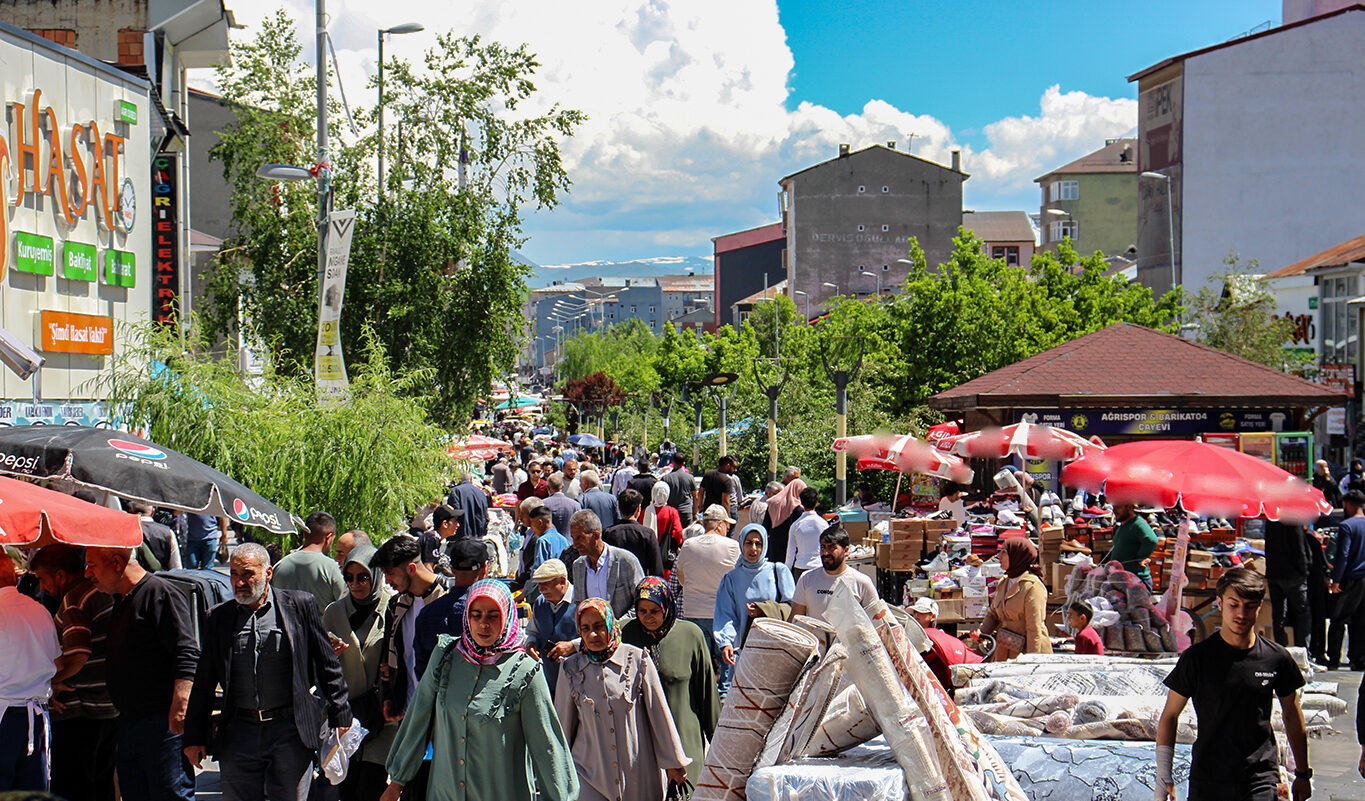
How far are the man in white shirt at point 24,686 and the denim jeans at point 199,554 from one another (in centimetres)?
865

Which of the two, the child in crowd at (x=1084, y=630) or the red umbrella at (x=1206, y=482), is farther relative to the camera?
the red umbrella at (x=1206, y=482)

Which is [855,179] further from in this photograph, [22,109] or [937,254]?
[22,109]

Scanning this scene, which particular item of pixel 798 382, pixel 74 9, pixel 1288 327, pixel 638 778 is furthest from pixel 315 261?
pixel 1288 327

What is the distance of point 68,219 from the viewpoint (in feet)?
62.4

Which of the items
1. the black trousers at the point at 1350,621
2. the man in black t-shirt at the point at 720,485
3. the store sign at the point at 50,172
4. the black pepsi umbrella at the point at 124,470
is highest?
the store sign at the point at 50,172

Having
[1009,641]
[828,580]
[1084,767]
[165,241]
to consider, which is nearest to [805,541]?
[828,580]

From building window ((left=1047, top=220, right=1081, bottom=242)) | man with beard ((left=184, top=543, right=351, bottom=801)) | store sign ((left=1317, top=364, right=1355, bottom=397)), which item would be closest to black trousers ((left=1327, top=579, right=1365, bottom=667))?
man with beard ((left=184, top=543, right=351, bottom=801))

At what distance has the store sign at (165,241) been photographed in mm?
22406

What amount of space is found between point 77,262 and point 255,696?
1517 cm

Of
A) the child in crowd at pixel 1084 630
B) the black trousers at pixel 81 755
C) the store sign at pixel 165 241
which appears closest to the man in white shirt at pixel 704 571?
the child in crowd at pixel 1084 630

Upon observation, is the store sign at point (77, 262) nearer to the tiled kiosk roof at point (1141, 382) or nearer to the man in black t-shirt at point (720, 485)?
the man in black t-shirt at point (720, 485)

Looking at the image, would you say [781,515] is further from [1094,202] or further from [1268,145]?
[1094,202]

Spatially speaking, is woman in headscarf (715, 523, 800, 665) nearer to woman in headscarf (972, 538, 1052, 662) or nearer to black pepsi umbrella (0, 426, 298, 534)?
woman in headscarf (972, 538, 1052, 662)

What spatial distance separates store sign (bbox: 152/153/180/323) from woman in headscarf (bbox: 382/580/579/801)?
18.7 m
